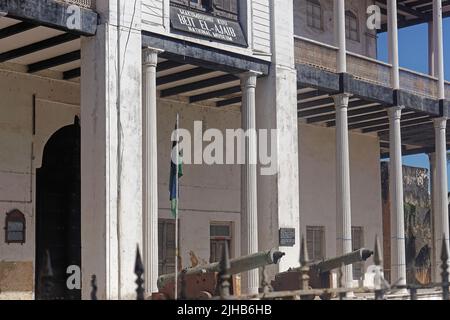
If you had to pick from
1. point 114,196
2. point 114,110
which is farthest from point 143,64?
point 114,196

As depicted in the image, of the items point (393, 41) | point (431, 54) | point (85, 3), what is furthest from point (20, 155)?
point (431, 54)

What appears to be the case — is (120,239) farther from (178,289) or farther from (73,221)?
(73,221)

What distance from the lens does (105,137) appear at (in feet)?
58.9

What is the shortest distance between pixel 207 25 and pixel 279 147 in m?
3.73

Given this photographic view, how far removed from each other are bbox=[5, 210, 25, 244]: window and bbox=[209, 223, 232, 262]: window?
22.8 feet

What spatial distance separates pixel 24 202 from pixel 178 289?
4729 millimetres

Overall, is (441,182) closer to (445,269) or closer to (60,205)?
(60,205)

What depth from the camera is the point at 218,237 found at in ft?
89.2

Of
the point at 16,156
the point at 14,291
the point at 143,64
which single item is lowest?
the point at 14,291

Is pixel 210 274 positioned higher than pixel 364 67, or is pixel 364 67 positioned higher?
pixel 364 67

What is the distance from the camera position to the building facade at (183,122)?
59.5 ft

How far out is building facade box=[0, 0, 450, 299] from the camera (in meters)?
18.1

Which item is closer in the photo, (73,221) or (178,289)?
(178,289)

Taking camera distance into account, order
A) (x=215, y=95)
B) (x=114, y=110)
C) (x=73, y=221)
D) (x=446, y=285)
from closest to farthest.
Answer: (x=446, y=285), (x=114, y=110), (x=73, y=221), (x=215, y=95)
